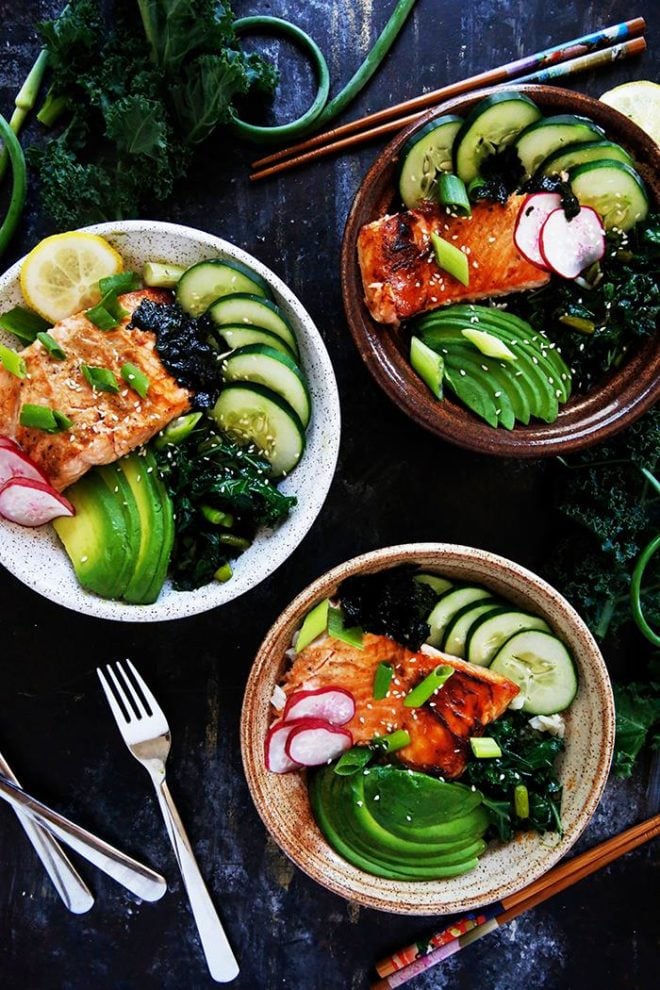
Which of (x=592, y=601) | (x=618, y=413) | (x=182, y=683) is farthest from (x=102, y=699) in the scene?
(x=618, y=413)

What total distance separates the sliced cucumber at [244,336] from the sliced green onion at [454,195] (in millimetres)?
739

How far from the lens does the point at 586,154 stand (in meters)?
2.95

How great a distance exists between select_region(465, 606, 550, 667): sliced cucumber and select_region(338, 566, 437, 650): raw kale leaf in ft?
0.56

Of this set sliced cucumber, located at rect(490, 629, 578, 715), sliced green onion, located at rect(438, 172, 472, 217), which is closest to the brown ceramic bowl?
sliced green onion, located at rect(438, 172, 472, 217)

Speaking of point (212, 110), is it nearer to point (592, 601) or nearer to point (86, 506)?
point (86, 506)

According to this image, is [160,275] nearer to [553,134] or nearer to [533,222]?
[533,222]

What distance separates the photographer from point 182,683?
3369 millimetres

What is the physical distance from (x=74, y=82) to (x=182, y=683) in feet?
7.17

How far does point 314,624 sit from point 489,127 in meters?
1.72

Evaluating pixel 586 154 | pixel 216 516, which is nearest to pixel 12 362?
pixel 216 516

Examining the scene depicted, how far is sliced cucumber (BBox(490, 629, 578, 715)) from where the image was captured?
298cm

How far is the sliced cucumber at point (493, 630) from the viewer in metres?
2.99

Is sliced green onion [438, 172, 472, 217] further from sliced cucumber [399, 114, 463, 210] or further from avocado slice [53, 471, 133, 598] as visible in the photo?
avocado slice [53, 471, 133, 598]

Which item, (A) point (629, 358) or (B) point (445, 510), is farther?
(B) point (445, 510)
